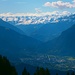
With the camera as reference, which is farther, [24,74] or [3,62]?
[24,74]

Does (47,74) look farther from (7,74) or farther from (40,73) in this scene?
(7,74)

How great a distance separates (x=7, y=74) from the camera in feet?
313

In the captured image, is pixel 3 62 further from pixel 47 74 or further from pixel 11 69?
pixel 47 74

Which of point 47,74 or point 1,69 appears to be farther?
point 47,74

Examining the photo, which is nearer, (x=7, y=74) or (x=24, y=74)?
(x=7, y=74)

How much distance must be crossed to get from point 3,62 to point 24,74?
58.7ft

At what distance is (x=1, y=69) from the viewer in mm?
93750

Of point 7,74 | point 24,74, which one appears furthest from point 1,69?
point 24,74

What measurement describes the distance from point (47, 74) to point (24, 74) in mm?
8944

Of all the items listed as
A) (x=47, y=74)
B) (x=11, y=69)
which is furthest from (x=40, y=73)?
(x=11, y=69)

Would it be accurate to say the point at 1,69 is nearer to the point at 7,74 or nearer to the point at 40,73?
the point at 7,74

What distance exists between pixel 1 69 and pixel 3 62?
14.8 feet

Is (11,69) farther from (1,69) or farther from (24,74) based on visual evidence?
(24,74)

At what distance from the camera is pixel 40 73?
378ft
